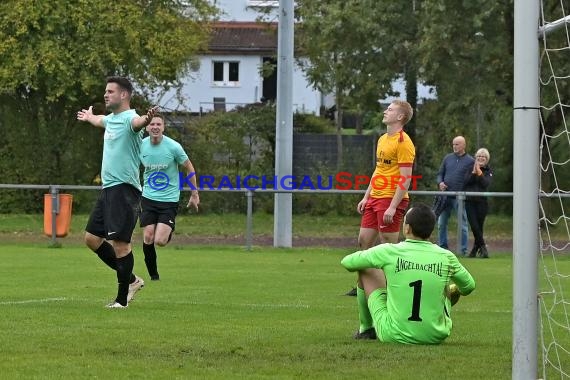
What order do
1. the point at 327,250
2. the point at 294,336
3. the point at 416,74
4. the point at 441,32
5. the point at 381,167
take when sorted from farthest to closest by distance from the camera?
the point at 416,74, the point at 441,32, the point at 327,250, the point at 381,167, the point at 294,336

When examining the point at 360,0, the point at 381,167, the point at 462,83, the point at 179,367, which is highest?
the point at 360,0

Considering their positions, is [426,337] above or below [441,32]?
below

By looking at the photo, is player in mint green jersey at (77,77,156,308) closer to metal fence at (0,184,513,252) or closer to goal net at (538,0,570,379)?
goal net at (538,0,570,379)

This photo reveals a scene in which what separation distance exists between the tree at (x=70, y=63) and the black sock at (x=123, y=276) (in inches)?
807

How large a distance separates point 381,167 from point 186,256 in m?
9.09

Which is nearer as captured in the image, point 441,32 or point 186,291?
point 186,291

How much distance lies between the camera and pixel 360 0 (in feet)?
94.0

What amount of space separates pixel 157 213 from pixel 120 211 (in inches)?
152

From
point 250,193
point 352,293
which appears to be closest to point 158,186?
point 352,293

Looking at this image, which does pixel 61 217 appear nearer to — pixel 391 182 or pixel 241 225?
pixel 241 225

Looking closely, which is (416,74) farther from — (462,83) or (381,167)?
(381,167)

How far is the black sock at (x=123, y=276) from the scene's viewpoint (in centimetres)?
1093

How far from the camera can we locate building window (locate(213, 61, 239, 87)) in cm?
6275

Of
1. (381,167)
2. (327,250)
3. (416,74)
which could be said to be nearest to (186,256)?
(327,250)
